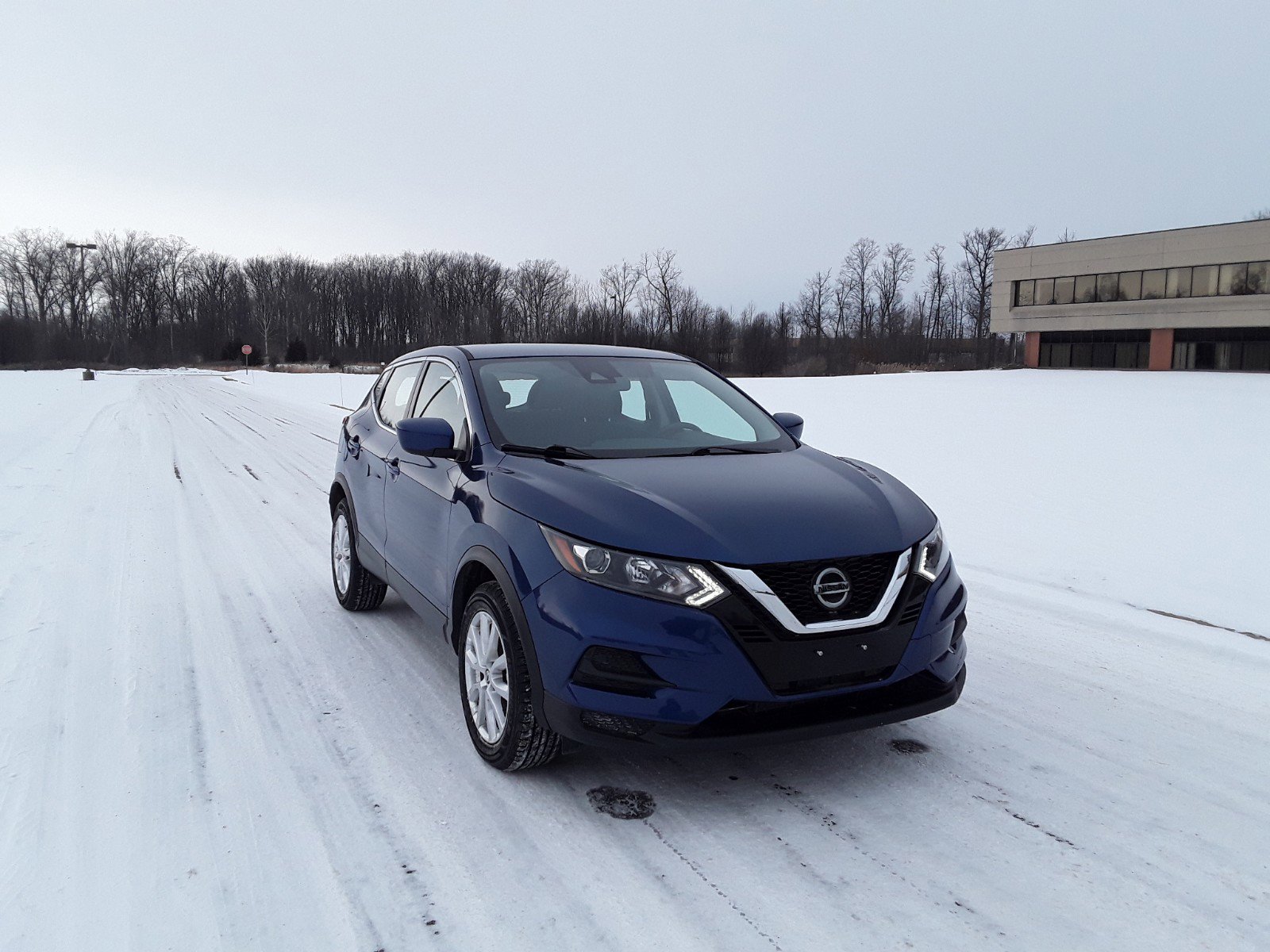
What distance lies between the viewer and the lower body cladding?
305 cm

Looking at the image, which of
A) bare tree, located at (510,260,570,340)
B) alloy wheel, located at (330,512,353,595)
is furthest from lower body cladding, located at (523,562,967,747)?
bare tree, located at (510,260,570,340)

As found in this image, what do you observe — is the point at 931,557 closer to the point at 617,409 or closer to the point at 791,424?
the point at 791,424

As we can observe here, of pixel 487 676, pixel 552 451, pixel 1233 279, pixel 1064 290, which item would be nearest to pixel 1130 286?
pixel 1064 290

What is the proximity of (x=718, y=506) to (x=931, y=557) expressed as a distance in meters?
0.91

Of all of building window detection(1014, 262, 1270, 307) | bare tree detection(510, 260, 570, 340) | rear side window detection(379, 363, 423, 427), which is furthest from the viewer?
bare tree detection(510, 260, 570, 340)

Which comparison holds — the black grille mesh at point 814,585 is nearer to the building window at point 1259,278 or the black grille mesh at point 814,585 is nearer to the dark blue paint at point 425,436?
the dark blue paint at point 425,436

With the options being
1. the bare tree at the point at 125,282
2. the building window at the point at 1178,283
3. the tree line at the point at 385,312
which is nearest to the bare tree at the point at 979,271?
the tree line at the point at 385,312

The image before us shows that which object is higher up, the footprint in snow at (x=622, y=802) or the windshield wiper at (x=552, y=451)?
the windshield wiper at (x=552, y=451)

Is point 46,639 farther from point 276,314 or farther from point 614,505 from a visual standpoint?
point 276,314

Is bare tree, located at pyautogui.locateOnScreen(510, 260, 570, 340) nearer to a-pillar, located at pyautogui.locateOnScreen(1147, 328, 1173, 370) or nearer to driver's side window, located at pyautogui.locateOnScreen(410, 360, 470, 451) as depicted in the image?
a-pillar, located at pyautogui.locateOnScreen(1147, 328, 1173, 370)

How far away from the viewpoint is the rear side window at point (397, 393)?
5445 mm

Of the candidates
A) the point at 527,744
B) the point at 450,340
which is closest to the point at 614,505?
the point at 527,744

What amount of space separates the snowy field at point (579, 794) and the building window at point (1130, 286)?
176ft

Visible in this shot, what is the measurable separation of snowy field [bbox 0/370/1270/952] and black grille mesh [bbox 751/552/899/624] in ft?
2.68
